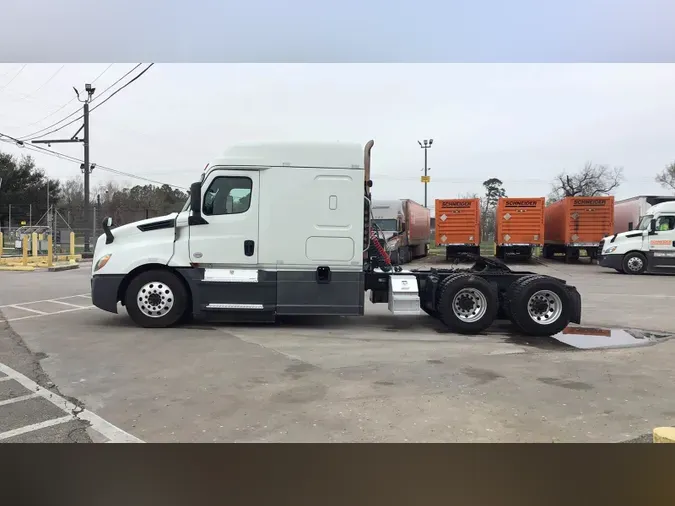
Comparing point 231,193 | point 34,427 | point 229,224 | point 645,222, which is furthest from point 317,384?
point 645,222

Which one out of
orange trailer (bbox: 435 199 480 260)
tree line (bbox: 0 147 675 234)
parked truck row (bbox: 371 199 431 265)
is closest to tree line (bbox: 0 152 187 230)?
tree line (bbox: 0 147 675 234)

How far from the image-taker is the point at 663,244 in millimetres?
20219

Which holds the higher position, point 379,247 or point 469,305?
point 379,247

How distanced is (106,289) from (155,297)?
785 mm

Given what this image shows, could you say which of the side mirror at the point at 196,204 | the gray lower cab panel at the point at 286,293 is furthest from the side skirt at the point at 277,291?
the side mirror at the point at 196,204

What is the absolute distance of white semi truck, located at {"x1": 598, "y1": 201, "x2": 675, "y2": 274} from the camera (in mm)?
20062

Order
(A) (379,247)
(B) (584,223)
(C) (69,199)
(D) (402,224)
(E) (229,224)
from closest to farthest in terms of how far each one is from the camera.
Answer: (E) (229,224) < (A) (379,247) < (C) (69,199) < (D) (402,224) < (B) (584,223)

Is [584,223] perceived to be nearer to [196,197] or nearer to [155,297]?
[196,197]

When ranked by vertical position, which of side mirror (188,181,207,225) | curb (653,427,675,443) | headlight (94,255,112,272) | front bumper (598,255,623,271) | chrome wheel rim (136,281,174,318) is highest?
side mirror (188,181,207,225)

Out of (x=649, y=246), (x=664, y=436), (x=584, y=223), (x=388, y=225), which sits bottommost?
(x=664, y=436)

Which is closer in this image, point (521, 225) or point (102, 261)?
point (102, 261)

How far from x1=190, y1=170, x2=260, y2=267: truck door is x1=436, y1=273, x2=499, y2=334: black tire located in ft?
10.1

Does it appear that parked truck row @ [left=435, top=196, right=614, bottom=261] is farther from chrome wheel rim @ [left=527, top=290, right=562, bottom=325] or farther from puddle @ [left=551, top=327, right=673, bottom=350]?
chrome wheel rim @ [left=527, top=290, right=562, bottom=325]

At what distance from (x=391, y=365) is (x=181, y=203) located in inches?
180
